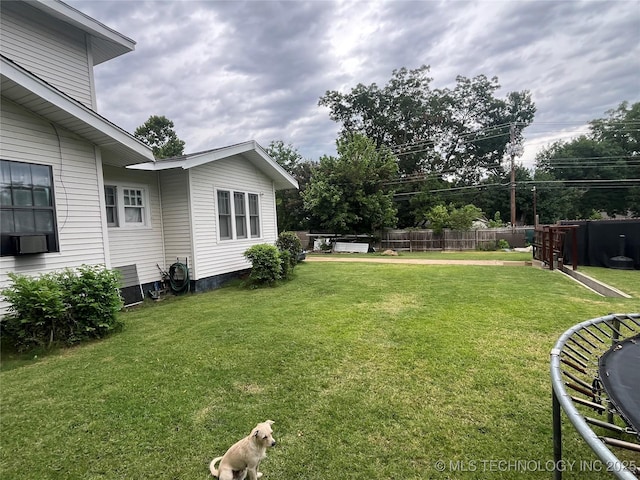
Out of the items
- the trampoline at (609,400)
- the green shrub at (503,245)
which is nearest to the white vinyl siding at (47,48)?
the trampoline at (609,400)

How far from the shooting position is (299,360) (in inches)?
134

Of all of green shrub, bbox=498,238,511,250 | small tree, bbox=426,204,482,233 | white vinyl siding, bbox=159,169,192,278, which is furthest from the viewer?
small tree, bbox=426,204,482,233

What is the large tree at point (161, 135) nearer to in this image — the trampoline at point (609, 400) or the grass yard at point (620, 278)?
the grass yard at point (620, 278)

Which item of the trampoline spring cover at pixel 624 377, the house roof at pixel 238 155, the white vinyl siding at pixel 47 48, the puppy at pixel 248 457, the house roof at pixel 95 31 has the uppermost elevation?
the house roof at pixel 95 31

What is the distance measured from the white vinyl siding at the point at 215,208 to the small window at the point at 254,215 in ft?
0.35

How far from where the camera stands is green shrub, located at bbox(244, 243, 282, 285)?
7574 mm

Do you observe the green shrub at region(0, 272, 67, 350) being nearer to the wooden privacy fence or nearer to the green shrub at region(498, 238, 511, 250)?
the wooden privacy fence

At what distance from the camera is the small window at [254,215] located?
9.36 meters

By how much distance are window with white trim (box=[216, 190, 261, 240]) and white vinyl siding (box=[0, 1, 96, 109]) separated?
3.40 metres

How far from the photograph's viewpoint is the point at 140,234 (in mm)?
7039

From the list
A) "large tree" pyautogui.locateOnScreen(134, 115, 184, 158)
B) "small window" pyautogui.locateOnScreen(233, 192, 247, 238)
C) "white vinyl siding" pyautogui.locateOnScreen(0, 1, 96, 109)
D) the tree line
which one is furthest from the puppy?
"large tree" pyautogui.locateOnScreen(134, 115, 184, 158)

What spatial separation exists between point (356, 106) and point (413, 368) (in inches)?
1160

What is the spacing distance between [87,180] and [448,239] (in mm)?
17765

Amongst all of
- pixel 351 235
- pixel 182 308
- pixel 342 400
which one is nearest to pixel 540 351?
pixel 342 400
